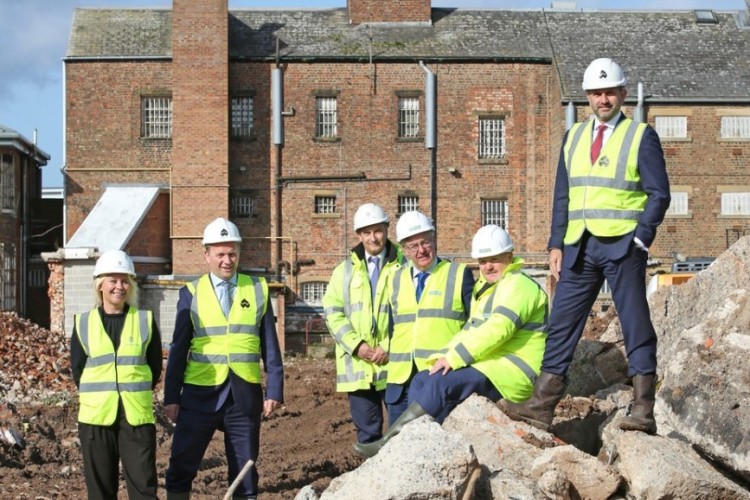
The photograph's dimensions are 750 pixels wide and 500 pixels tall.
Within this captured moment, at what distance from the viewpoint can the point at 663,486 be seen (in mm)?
6770

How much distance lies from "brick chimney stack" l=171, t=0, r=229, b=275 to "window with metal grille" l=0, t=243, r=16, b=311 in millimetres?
4815

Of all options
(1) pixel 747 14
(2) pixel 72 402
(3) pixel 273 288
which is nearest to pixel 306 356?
(3) pixel 273 288

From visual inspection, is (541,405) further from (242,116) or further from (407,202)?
(242,116)

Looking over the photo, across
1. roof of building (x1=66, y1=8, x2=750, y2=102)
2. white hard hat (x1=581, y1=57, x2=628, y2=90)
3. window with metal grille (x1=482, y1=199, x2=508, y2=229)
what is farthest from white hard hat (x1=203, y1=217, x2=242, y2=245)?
window with metal grille (x1=482, y1=199, x2=508, y2=229)

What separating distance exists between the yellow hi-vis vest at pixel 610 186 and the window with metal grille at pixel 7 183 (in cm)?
2557

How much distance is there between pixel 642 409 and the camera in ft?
24.5

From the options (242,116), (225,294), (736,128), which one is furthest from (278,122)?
(225,294)

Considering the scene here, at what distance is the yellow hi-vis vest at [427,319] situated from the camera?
28.3 feet

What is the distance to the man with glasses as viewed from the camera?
863 centimetres

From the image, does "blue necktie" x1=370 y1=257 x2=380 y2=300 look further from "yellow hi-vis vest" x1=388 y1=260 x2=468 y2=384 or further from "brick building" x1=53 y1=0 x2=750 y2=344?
"brick building" x1=53 y1=0 x2=750 y2=344

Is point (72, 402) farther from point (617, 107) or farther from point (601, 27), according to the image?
point (601, 27)

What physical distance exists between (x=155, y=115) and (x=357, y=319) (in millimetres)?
26807

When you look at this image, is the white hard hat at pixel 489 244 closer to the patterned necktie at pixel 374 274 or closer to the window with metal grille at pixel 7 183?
the patterned necktie at pixel 374 274

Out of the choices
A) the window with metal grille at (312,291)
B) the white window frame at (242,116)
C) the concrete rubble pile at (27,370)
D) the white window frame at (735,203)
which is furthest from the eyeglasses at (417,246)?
the white window frame at (735,203)
